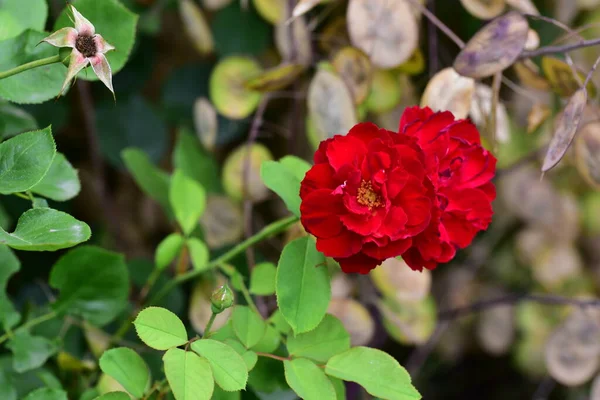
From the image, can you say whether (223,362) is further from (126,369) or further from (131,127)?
(131,127)

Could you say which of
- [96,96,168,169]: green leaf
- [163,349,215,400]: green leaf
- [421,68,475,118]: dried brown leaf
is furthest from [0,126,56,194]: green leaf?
[96,96,168,169]: green leaf

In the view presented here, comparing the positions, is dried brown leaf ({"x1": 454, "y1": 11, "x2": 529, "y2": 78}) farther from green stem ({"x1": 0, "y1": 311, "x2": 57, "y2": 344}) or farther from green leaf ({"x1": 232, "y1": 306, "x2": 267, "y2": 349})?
green stem ({"x1": 0, "y1": 311, "x2": 57, "y2": 344})

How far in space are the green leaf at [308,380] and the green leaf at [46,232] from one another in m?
0.15

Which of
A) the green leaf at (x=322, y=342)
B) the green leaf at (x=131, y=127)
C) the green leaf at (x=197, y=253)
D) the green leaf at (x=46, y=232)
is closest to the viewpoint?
the green leaf at (x=46, y=232)

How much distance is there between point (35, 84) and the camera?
0.44 metres

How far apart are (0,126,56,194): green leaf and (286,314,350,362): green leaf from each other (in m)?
0.19

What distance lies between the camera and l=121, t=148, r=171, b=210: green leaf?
612 millimetres

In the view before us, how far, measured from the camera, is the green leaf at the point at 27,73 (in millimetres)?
425

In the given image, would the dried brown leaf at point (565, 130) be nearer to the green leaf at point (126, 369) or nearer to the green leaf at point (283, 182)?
the green leaf at point (283, 182)

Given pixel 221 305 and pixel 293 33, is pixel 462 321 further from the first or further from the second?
pixel 221 305

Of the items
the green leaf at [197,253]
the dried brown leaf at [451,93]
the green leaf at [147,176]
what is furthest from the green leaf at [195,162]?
the dried brown leaf at [451,93]

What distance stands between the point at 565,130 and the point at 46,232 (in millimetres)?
325

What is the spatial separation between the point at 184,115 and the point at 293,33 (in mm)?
218

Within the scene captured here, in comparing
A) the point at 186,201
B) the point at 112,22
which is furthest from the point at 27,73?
the point at 186,201
